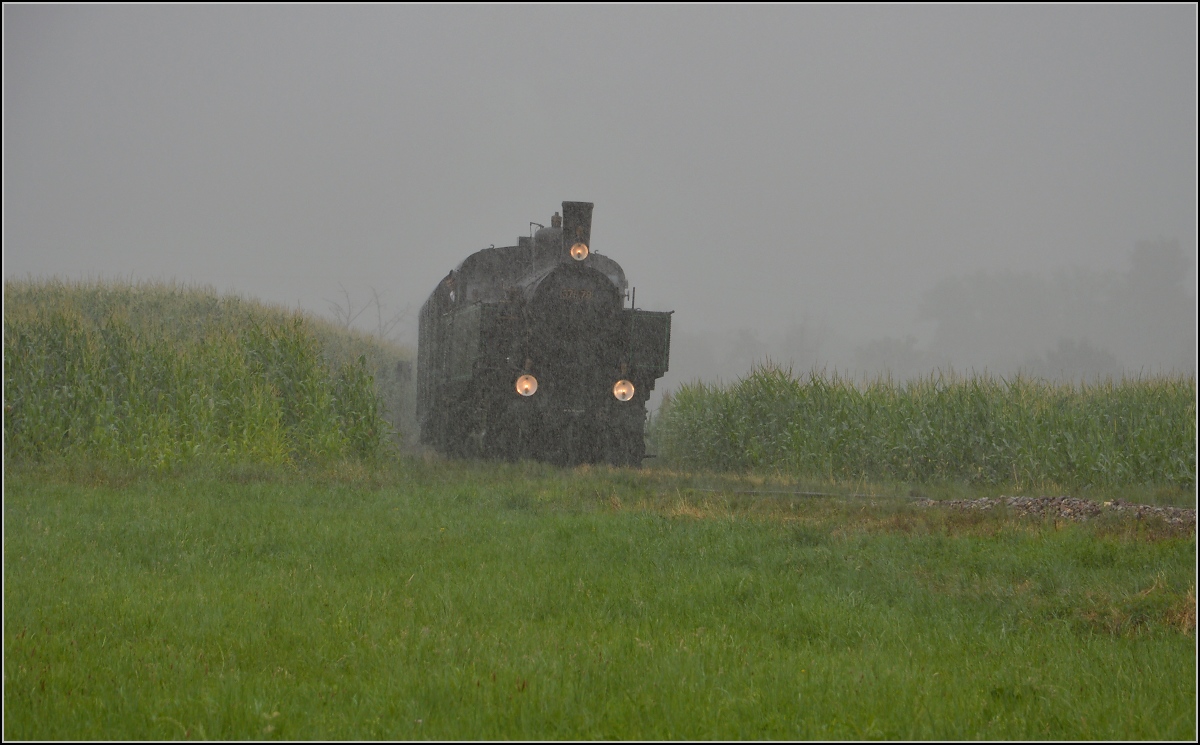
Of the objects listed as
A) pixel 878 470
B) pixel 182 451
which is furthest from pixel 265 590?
pixel 878 470

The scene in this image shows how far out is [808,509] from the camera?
11.6 metres

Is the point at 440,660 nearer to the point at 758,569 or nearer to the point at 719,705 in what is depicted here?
the point at 719,705

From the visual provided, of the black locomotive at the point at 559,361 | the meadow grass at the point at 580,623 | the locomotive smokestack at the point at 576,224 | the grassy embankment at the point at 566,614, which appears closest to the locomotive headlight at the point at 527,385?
the black locomotive at the point at 559,361

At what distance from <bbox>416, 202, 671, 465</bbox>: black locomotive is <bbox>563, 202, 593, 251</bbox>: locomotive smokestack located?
0.02 m

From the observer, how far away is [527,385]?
16.2 m

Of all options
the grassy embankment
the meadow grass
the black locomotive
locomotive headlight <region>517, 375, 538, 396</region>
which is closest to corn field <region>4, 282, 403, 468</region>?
the grassy embankment

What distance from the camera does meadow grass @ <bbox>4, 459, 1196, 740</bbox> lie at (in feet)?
14.1

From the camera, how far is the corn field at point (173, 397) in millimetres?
14664

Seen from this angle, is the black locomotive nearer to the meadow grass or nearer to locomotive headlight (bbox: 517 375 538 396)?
locomotive headlight (bbox: 517 375 538 396)

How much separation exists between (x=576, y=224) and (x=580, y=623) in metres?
11.2

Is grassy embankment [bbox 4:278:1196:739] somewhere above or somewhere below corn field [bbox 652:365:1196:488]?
below

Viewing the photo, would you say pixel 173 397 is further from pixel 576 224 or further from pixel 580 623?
pixel 580 623

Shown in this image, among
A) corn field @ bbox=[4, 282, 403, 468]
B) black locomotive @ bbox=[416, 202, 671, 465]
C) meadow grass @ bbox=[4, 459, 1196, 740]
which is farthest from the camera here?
black locomotive @ bbox=[416, 202, 671, 465]

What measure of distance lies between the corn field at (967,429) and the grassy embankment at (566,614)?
4420mm
